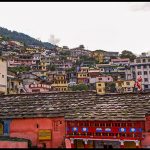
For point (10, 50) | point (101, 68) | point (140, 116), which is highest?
point (10, 50)

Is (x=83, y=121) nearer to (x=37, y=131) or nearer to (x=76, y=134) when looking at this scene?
(x=76, y=134)

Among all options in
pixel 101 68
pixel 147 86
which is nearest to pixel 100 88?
pixel 147 86

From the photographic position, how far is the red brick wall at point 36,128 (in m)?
24.7

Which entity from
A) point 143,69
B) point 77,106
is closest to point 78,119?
point 77,106

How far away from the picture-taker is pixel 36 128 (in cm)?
2523

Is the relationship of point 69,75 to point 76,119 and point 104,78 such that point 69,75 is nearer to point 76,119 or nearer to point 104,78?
point 104,78

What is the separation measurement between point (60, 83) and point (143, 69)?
925 inches

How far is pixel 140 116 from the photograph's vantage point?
21.8m

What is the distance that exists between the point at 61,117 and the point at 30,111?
2534 mm

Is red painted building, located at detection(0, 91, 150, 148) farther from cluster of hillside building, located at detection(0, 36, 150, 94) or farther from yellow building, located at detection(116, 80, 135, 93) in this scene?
yellow building, located at detection(116, 80, 135, 93)

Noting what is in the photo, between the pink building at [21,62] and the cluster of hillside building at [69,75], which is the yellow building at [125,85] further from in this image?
the pink building at [21,62]

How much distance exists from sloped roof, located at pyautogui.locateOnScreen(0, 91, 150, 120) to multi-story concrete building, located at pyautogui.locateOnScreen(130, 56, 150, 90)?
73.3 metres

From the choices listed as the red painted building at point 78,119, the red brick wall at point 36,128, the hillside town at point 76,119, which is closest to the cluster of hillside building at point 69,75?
the hillside town at point 76,119

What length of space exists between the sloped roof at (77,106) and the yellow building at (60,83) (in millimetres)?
67574
